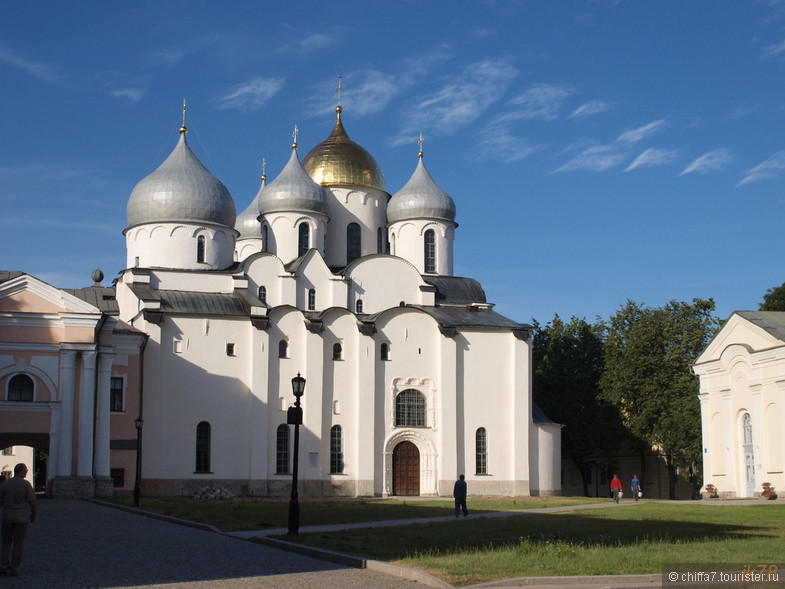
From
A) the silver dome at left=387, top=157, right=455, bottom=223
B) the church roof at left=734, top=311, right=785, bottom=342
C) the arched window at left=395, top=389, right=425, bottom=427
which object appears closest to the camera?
the church roof at left=734, top=311, right=785, bottom=342

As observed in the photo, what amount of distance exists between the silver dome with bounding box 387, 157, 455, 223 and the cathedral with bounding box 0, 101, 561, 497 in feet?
0.33

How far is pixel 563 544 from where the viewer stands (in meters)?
16.8

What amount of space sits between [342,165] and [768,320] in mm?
22034

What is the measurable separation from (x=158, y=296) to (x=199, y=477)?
8.08m

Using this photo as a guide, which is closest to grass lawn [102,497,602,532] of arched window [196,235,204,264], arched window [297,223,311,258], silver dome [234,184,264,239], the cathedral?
the cathedral

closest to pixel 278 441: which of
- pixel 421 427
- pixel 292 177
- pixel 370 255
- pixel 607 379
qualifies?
pixel 421 427

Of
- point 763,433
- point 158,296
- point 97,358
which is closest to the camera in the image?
point 97,358

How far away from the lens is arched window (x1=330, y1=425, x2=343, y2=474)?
157 ft

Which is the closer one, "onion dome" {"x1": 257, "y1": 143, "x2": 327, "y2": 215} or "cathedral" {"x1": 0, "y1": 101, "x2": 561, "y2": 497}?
"cathedral" {"x1": 0, "y1": 101, "x2": 561, "y2": 497}

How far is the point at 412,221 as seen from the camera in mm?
54250

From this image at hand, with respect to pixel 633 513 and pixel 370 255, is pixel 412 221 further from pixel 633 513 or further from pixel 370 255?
pixel 633 513

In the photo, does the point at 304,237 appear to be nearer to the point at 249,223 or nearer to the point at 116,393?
the point at 249,223

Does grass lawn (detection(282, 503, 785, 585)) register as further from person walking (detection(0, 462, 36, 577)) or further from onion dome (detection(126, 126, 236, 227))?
onion dome (detection(126, 126, 236, 227))

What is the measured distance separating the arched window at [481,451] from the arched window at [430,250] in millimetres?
9135
